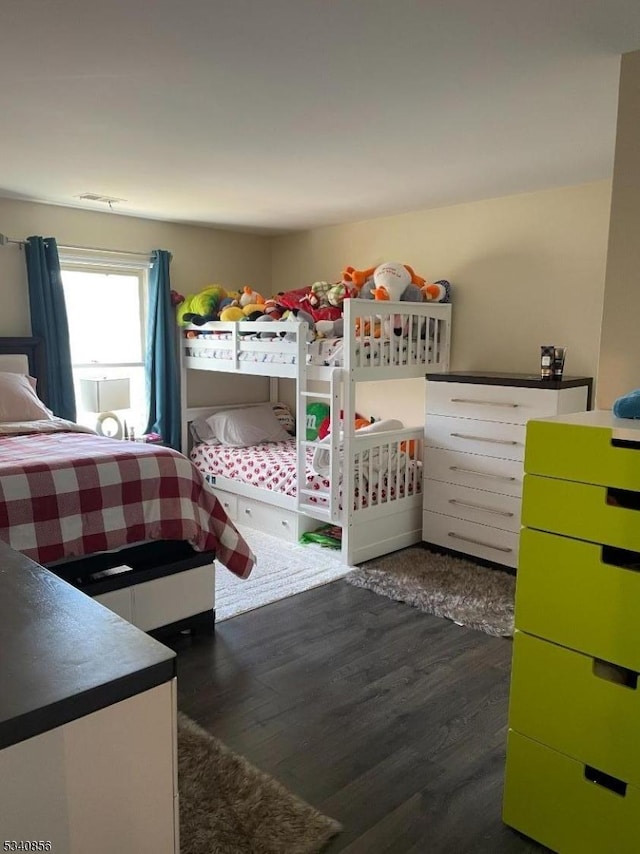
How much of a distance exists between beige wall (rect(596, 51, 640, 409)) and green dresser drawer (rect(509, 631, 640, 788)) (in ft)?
2.72

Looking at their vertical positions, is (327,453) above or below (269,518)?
above

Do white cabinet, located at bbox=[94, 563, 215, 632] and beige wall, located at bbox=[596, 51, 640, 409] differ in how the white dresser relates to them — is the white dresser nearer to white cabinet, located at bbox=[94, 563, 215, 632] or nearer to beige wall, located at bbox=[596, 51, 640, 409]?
beige wall, located at bbox=[596, 51, 640, 409]

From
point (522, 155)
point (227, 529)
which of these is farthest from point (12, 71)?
point (522, 155)

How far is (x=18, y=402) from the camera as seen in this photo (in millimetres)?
3564

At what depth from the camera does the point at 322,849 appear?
1.64 metres

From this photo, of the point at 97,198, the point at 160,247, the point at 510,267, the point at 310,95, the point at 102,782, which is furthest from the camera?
the point at 160,247

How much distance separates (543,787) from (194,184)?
10.7 ft

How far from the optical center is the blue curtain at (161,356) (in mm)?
4750

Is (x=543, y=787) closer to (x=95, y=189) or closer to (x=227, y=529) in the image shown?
(x=227, y=529)

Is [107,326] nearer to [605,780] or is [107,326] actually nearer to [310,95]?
[310,95]

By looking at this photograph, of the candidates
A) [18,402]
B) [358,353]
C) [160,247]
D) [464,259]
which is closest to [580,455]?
[358,353]

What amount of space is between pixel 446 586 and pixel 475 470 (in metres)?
0.69

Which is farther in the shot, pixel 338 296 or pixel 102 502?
pixel 338 296

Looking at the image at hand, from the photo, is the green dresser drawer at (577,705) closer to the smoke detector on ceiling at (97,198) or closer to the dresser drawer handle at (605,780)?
the dresser drawer handle at (605,780)
